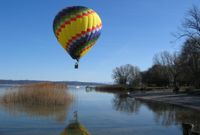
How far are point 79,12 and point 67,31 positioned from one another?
1153mm

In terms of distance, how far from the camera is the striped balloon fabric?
1891 cm

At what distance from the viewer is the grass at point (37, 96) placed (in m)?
27.3

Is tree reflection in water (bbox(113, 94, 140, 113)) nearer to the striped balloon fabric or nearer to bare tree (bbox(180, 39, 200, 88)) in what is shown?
the striped balloon fabric

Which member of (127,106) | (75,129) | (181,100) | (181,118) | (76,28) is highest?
(76,28)

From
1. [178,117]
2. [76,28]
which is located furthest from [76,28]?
[178,117]

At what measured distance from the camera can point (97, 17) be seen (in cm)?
1991

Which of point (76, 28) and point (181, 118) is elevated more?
point (76, 28)

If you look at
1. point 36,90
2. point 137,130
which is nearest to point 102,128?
point 137,130

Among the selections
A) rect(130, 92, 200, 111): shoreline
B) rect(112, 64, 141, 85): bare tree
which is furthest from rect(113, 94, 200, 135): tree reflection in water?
rect(112, 64, 141, 85): bare tree

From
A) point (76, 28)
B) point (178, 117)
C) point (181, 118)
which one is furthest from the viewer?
point (178, 117)

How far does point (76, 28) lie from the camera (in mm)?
18969

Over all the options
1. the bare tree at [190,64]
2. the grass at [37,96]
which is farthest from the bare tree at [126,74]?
the grass at [37,96]

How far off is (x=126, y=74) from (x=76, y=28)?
74.1 m

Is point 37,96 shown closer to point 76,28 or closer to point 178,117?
point 76,28
